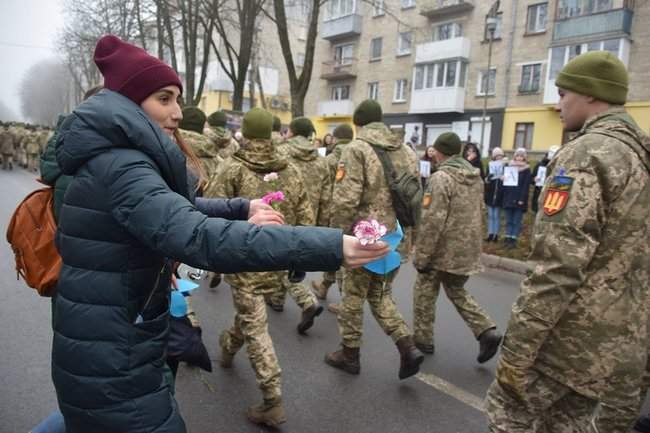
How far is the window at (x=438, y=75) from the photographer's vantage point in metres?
30.6

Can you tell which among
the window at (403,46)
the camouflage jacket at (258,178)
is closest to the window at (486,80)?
the window at (403,46)

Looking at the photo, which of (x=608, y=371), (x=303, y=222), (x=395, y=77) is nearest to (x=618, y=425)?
(x=608, y=371)

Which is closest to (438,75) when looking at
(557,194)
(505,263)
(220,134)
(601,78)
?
(505,263)

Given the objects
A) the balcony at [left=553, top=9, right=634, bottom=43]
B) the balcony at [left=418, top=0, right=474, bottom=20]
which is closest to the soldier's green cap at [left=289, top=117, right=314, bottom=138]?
the balcony at [left=553, top=9, right=634, bottom=43]

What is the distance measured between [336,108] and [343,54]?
4352 millimetres

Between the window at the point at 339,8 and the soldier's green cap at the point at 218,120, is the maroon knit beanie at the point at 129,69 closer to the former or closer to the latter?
the soldier's green cap at the point at 218,120

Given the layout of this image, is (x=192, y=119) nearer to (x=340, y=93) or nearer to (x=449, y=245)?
(x=449, y=245)

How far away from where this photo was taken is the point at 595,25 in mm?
24719

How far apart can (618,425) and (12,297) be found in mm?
5652

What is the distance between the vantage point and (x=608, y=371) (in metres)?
2.16

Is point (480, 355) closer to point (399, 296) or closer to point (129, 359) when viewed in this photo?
point (399, 296)

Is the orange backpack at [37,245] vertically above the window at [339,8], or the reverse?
the window at [339,8]

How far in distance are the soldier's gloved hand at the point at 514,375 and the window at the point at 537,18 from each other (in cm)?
2895

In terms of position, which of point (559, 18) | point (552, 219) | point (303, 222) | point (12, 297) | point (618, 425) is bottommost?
point (12, 297)
